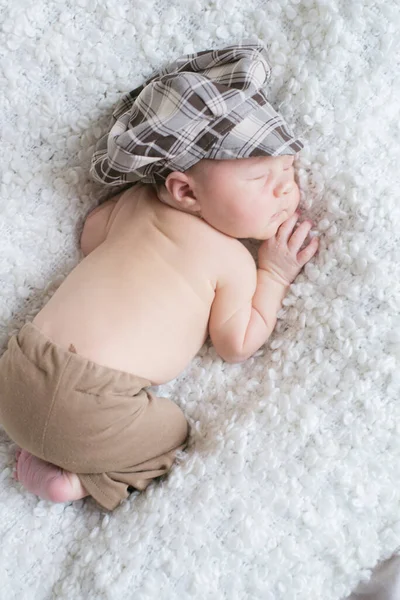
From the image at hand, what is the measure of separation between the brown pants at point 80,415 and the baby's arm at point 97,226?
0.84 feet

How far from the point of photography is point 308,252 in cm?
132

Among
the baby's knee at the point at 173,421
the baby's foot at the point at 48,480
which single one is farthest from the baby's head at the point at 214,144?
the baby's foot at the point at 48,480

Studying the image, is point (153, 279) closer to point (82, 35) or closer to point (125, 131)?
point (125, 131)

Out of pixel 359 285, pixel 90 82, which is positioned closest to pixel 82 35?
pixel 90 82

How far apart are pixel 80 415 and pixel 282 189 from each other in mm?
560

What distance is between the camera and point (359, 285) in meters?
1.24

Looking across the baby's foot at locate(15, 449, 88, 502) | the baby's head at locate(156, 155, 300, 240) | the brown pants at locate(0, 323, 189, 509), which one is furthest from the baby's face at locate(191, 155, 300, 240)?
the baby's foot at locate(15, 449, 88, 502)

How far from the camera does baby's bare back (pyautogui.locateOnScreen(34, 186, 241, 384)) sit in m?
1.23

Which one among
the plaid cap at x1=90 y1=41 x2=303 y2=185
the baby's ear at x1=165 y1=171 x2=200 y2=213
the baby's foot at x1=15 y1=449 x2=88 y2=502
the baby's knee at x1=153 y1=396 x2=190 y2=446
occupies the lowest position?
the baby's knee at x1=153 y1=396 x2=190 y2=446

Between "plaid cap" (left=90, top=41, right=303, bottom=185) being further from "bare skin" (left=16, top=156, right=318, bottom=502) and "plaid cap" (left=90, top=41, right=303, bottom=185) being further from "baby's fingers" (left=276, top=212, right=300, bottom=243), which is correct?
"baby's fingers" (left=276, top=212, right=300, bottom=243)

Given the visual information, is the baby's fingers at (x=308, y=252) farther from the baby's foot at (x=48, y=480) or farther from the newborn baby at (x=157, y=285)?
the baby's foot at (x=48, y=480)

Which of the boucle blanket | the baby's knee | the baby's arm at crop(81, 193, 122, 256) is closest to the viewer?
the boucle blanket

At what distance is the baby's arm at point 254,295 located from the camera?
1314 mm

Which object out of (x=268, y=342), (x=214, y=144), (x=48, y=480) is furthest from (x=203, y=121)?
(x=48, y=480)
